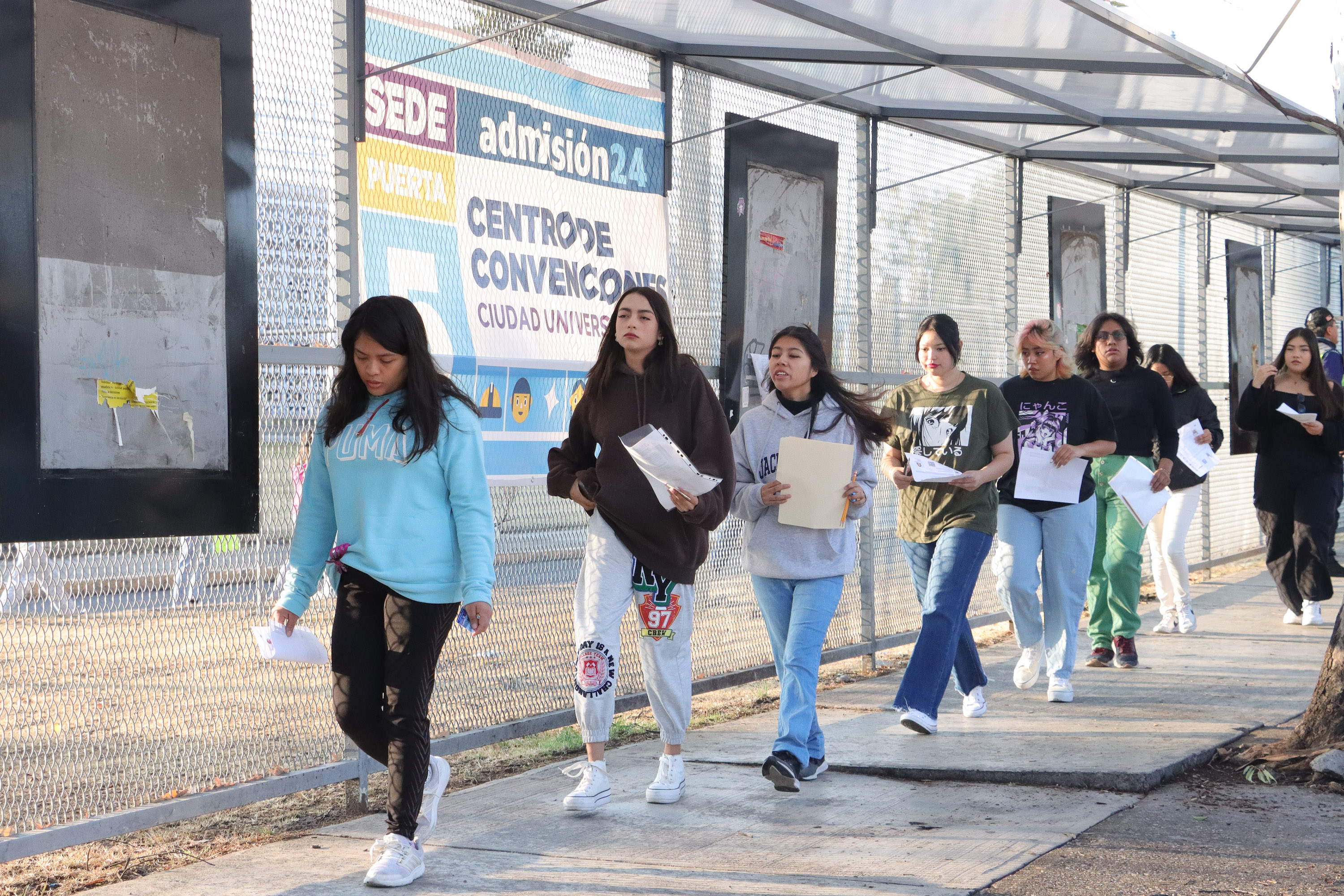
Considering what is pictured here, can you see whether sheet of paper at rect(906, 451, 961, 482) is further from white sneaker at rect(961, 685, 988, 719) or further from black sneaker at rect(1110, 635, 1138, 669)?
black sneaker at rect(1110, 635, 1138, 669)

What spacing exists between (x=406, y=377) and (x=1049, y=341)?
4.00 m

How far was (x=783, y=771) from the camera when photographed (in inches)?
211

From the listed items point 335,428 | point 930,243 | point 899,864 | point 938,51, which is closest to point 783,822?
point 899,864

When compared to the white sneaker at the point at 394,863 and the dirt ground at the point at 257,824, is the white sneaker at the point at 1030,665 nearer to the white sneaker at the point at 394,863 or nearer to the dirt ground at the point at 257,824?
the dirt ground at the point at 257,824

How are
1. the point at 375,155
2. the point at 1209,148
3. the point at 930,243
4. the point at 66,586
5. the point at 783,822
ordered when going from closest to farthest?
the point at 66,586 → the point at 783,822 → the point at 375,155 → the point at 930,243 → the point at 1209,148

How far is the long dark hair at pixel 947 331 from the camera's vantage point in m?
6.39

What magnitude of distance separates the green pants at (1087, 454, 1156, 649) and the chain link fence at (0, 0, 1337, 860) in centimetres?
205

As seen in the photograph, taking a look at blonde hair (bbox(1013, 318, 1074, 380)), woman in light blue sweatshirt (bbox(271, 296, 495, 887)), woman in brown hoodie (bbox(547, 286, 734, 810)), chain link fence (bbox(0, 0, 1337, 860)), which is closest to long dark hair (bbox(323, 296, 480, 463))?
woman in light blue sweatshirt (bbox(271, 296, 495, 887))

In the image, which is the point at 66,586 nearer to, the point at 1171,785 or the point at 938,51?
the point at 1171,785

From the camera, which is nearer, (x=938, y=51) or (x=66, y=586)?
(x=66, y=586)

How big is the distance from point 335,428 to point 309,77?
1514 millimetres

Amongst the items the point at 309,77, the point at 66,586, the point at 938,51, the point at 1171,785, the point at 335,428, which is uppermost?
the point at 938,51

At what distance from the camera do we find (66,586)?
4.31 m

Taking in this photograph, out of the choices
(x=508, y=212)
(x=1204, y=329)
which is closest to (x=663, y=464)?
(x=508, y=212)
